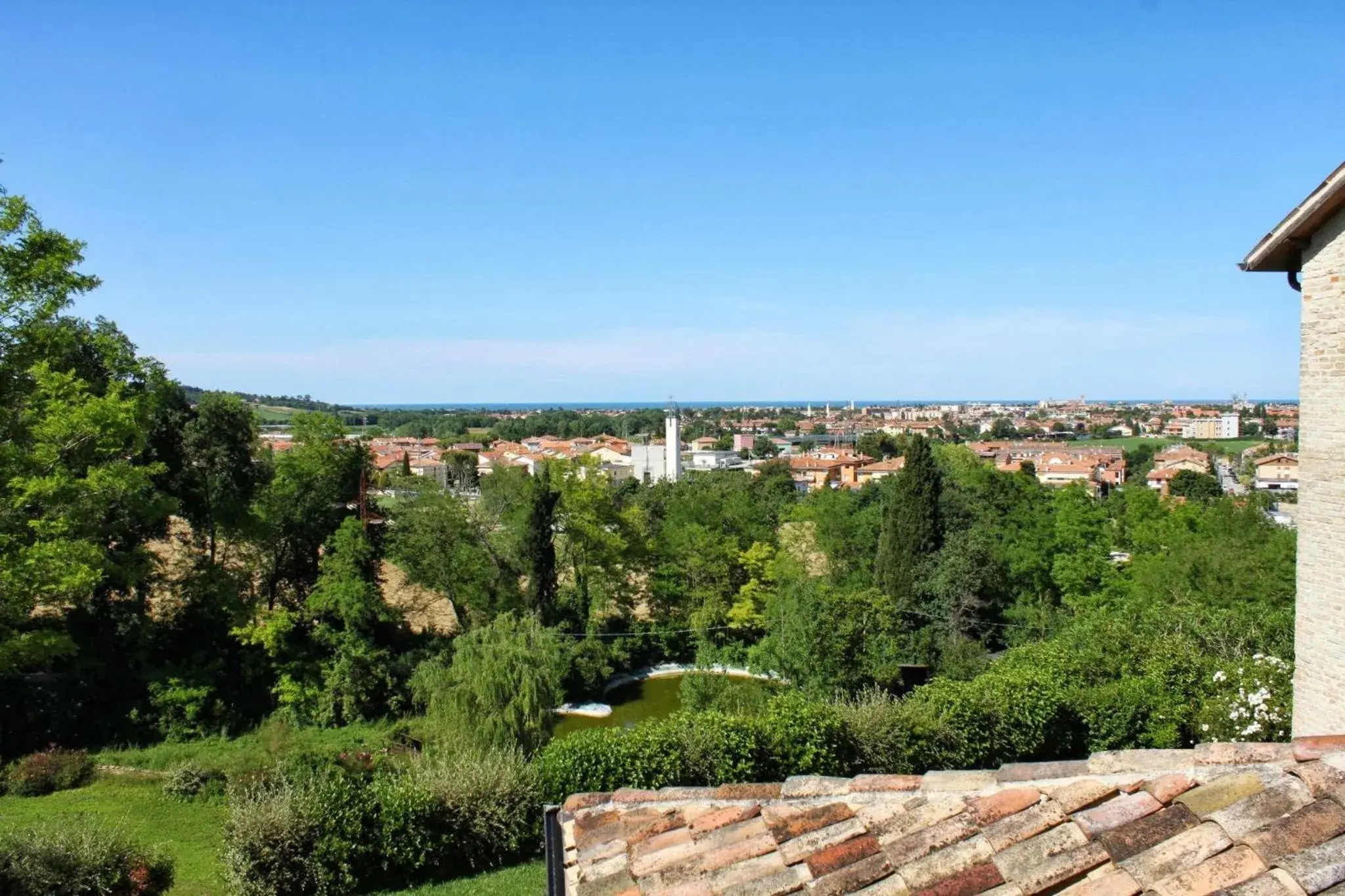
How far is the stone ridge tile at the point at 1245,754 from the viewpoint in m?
2.44

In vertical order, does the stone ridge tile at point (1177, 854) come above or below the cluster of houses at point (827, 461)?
above

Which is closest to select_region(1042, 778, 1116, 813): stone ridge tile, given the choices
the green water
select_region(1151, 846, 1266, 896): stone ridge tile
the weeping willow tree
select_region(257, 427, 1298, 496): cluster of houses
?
select_region(1151, 846, 1266, 896): stone ridge tile

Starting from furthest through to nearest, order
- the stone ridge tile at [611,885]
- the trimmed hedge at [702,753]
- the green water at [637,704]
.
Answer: the green water at [637,704] → the trimmed hedge at [702,753] → the stone ridge tile at [611,885]

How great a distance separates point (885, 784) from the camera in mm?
2955

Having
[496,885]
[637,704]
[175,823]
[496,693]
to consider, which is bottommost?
[637,704]

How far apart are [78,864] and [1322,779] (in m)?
10.2

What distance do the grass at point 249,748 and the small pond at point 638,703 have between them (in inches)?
166

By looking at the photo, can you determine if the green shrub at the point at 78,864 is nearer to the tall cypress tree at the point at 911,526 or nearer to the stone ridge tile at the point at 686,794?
the stone ridge tile at the point at 686,794

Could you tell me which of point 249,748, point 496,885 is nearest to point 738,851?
point 496,885

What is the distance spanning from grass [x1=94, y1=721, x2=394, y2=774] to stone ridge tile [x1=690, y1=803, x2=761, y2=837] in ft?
38.1

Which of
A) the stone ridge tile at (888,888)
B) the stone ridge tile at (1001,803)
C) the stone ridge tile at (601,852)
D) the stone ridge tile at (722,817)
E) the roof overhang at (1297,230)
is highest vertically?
the roof overhang at (1297,230)

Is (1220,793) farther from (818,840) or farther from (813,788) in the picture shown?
(813,788)

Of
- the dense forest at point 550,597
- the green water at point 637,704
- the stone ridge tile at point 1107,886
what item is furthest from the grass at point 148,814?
the stone ridge tile at point 1107,886

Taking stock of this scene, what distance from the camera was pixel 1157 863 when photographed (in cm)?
212
